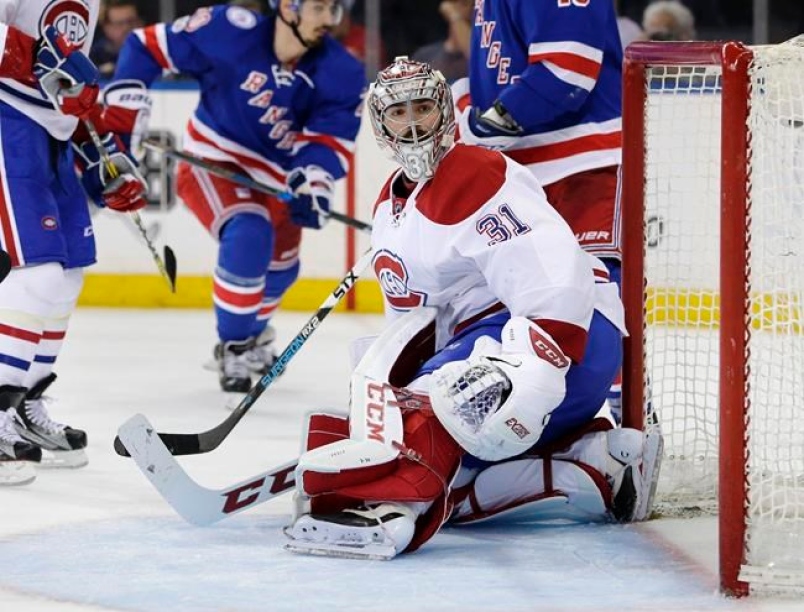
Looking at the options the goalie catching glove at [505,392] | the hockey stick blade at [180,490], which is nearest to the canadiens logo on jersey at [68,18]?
the hockey stick blade at [180,490]

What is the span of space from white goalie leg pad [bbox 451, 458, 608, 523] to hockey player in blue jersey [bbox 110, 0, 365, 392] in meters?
1.79

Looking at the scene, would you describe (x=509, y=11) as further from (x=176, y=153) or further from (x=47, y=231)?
(x=176, y=153)

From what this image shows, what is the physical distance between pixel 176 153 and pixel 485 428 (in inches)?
90.9

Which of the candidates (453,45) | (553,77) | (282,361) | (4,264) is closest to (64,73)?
(4,264)

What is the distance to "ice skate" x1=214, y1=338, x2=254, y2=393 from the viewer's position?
4.71 meters

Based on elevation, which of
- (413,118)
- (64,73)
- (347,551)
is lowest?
(347,551)

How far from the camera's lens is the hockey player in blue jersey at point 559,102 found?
351cm

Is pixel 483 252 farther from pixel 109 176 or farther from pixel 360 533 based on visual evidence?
pixel 109 176

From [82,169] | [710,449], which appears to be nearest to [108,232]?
[82,169]

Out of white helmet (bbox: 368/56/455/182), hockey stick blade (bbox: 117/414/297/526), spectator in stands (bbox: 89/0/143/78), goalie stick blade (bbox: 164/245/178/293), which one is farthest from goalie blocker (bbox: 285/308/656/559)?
spectator in stands (bbox: 89/0/143/78)

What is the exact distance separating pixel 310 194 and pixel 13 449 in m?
1.55

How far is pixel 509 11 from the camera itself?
3588 millimetres

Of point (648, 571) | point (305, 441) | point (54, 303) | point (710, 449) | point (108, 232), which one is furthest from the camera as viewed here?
point (108, 232)

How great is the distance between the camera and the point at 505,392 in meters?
2.76
